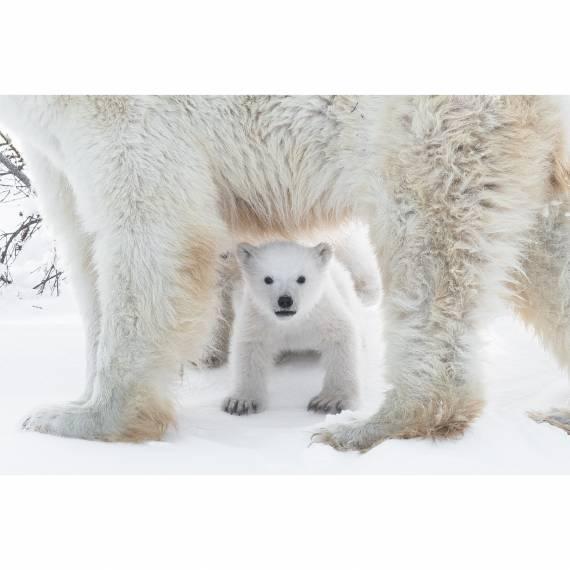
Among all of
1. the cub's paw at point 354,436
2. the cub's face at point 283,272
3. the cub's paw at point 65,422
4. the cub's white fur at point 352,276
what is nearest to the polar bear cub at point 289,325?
the cub's face at point 283,272

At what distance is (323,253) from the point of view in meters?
3.60

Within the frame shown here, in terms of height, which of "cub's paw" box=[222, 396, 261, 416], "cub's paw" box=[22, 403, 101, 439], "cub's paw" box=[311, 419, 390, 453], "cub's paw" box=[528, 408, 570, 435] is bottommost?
"cub's paw" box=[222, 396, 261, 416]

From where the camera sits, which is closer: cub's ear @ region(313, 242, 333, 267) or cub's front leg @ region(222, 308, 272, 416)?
cub's front leg @ region(222, 308, 272, 416)

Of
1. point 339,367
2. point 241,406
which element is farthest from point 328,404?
point 241,406

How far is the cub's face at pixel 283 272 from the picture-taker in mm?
3422

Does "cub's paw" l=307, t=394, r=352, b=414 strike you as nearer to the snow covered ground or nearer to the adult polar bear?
the snow covered ground

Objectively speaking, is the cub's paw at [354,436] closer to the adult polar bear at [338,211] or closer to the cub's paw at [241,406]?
the adult polar bear at [338,211]

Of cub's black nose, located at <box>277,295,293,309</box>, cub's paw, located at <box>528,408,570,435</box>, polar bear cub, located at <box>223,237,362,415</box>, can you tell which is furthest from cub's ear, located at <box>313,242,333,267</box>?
cub's paw, located at <box>528,408,570,435</box>

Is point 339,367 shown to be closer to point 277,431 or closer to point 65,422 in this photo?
point 277,431

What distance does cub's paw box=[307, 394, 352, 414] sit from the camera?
3.28m

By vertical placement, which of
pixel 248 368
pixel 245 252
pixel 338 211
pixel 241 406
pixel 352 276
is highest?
pixel 338 211

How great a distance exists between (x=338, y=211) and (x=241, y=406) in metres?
0.91

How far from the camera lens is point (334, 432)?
9.12 feet

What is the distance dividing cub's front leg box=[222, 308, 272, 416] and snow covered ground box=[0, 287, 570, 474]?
7 centimetres
